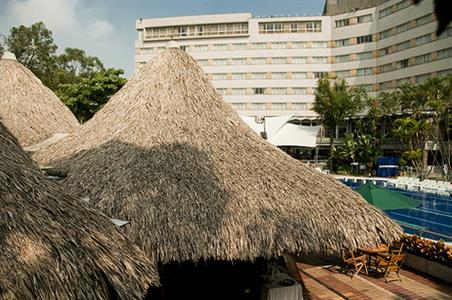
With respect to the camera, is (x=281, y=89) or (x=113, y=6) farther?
(x=281, y=89)

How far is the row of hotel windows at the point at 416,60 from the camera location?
41134 mm

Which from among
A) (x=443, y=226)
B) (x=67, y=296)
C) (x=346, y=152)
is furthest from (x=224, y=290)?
(x=346, y=152)

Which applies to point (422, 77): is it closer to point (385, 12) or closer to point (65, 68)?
point (385, 12)

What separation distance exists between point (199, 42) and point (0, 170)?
174ft

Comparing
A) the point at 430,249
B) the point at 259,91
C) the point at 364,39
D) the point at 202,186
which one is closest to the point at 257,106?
the point at 259,91

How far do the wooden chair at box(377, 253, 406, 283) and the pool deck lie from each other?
212 mm

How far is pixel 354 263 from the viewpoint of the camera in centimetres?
1027

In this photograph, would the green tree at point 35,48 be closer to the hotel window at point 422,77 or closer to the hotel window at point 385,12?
the hotel window at point 385,12

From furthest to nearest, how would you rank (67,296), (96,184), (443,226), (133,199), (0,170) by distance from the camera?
(443,226), (96,184), (133,199), (0,170), (67,296)

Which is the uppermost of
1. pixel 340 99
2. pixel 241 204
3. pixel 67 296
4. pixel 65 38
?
pixel 65 38

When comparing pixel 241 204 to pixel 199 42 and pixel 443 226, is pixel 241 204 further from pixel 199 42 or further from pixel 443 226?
pixel 199 42

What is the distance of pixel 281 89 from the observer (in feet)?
176

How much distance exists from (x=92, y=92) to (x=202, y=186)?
28027mm

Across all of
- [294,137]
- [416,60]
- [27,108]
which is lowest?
[294,137]
